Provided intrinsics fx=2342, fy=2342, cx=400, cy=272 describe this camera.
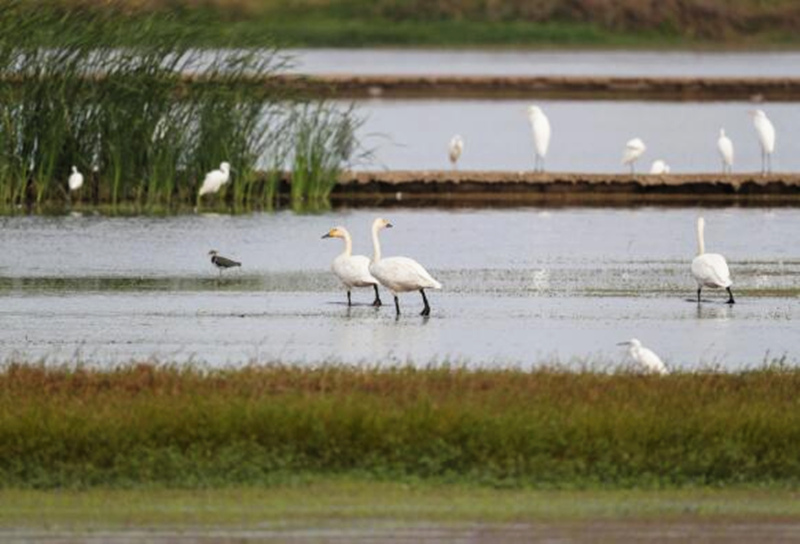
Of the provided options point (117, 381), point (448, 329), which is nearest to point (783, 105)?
point (448, 329)

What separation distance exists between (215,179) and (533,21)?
57.7 m

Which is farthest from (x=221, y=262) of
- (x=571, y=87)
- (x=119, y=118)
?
(x=571, y=87)

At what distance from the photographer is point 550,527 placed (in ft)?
36.0

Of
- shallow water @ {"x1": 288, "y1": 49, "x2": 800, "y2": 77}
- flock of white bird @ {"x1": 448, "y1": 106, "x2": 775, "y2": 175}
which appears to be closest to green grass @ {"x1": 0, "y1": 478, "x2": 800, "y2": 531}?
flock of white bird @ {"x1": 448, "y1": 106, "x2": 775, "y2": 175}

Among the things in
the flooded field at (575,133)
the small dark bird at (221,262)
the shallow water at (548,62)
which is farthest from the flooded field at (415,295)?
the shallow water at (548,62)

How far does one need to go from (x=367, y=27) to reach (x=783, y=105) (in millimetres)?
26645

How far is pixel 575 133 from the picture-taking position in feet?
180

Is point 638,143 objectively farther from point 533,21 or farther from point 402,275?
point 533,21

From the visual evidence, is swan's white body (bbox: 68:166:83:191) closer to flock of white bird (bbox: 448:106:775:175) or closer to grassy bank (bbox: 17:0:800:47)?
flock of white bird (bbox: 448:106:775:175)

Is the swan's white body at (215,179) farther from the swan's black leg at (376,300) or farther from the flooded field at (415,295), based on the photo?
the swan's black leg at (376,300)

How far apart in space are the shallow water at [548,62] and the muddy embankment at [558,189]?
128 feet

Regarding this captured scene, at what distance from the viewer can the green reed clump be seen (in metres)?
29.9

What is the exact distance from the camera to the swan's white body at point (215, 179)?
29438mm

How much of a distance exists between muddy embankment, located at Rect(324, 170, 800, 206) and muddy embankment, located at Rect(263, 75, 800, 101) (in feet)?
94.2
